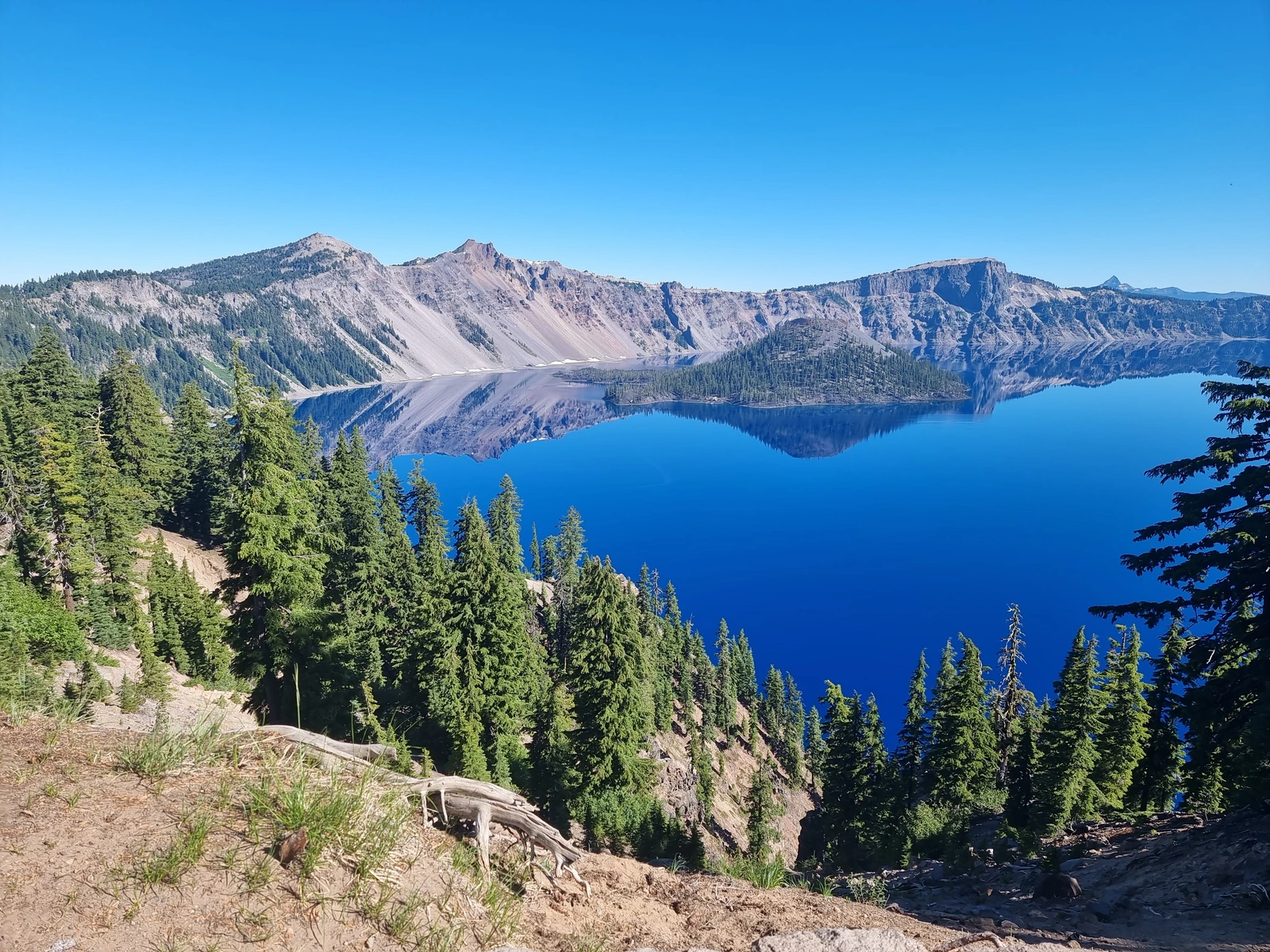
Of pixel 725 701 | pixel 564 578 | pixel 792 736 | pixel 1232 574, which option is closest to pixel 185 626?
pixel 564 578

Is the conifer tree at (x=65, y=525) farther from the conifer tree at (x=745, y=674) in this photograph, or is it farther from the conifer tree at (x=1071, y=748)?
the conifer tree at (x=745, y=674)

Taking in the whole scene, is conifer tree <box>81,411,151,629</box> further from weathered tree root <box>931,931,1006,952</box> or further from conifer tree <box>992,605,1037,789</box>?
conifer tree <box>992,605,1037,789</box>

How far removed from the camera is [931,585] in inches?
3907

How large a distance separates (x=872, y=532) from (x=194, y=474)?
368ft

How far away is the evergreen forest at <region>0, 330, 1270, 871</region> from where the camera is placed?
14219mm

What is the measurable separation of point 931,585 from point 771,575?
2504 cm

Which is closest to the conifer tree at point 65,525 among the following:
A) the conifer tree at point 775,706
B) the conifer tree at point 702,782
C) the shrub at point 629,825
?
the shrub at point 629,825

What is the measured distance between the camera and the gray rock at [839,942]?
5406 millimetres

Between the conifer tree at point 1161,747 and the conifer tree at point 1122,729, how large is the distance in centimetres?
34

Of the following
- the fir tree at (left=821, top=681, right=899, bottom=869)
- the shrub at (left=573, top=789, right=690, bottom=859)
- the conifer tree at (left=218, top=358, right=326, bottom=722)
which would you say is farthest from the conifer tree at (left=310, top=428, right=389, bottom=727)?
the fir tree at (left=821, top=681, right=899, bottom=869)

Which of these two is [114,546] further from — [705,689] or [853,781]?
[705,689]

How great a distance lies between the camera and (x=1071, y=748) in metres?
24.8

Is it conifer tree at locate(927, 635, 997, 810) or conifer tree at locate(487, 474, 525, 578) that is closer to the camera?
conifer tree at locate(927, 635, 997, 810)

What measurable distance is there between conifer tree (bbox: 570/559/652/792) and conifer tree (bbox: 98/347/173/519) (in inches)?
A: 1578
